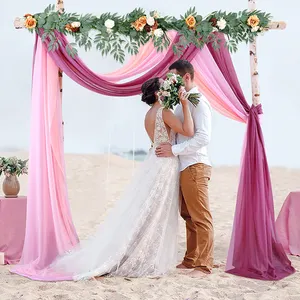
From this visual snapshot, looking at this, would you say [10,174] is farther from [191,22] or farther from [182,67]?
[191,22]

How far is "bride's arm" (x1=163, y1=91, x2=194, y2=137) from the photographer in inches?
163

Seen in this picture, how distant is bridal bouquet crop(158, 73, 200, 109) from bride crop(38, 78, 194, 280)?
0.05 meters

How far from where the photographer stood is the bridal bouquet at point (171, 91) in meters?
4.09

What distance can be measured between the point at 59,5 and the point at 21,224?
1.98m

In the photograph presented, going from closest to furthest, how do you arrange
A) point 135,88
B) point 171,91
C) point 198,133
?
point 171,91, point 198,133, point 135,88

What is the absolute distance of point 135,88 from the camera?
4.82 metres

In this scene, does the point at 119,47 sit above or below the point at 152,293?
above

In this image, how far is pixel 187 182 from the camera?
4.25 metres

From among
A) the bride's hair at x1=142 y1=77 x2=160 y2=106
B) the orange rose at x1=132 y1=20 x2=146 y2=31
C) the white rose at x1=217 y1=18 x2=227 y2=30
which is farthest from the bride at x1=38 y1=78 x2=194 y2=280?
the white rose at x1=217 y1=18 x2=227 y2=30

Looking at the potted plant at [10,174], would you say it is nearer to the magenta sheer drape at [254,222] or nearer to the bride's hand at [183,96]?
the bride's hand at [183,96]

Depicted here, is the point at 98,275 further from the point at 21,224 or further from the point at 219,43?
the point at 219,43

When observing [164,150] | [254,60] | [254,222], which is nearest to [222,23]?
[254,60]

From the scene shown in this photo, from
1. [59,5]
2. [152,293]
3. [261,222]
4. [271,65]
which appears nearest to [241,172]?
[261,222]

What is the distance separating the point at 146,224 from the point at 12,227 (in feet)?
4.49
